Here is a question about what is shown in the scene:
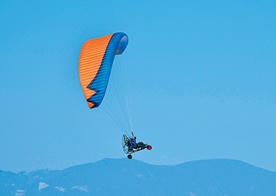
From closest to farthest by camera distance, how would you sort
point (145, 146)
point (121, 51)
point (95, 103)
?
point (95, 103) → point (145, 146) → point (121, 51)

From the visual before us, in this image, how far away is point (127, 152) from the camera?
280 ft

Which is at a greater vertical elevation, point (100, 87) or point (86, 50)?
point (86, 50)

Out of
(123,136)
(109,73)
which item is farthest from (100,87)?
(123,136)

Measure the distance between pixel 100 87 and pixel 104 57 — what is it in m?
3.93

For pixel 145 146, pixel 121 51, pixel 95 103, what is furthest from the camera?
pixel 121 51

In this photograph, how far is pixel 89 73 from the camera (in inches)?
3243

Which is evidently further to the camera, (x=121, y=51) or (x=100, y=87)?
(x=121, y=51)

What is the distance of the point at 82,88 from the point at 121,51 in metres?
10.6

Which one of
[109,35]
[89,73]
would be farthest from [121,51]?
[89,73]

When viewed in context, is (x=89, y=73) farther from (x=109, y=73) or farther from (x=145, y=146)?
(x=145, y=146)

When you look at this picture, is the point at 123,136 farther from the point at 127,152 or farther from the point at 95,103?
the point at 95,103

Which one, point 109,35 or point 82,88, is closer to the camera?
point 82,88

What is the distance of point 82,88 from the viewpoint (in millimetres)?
81500

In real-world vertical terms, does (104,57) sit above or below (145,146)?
above
